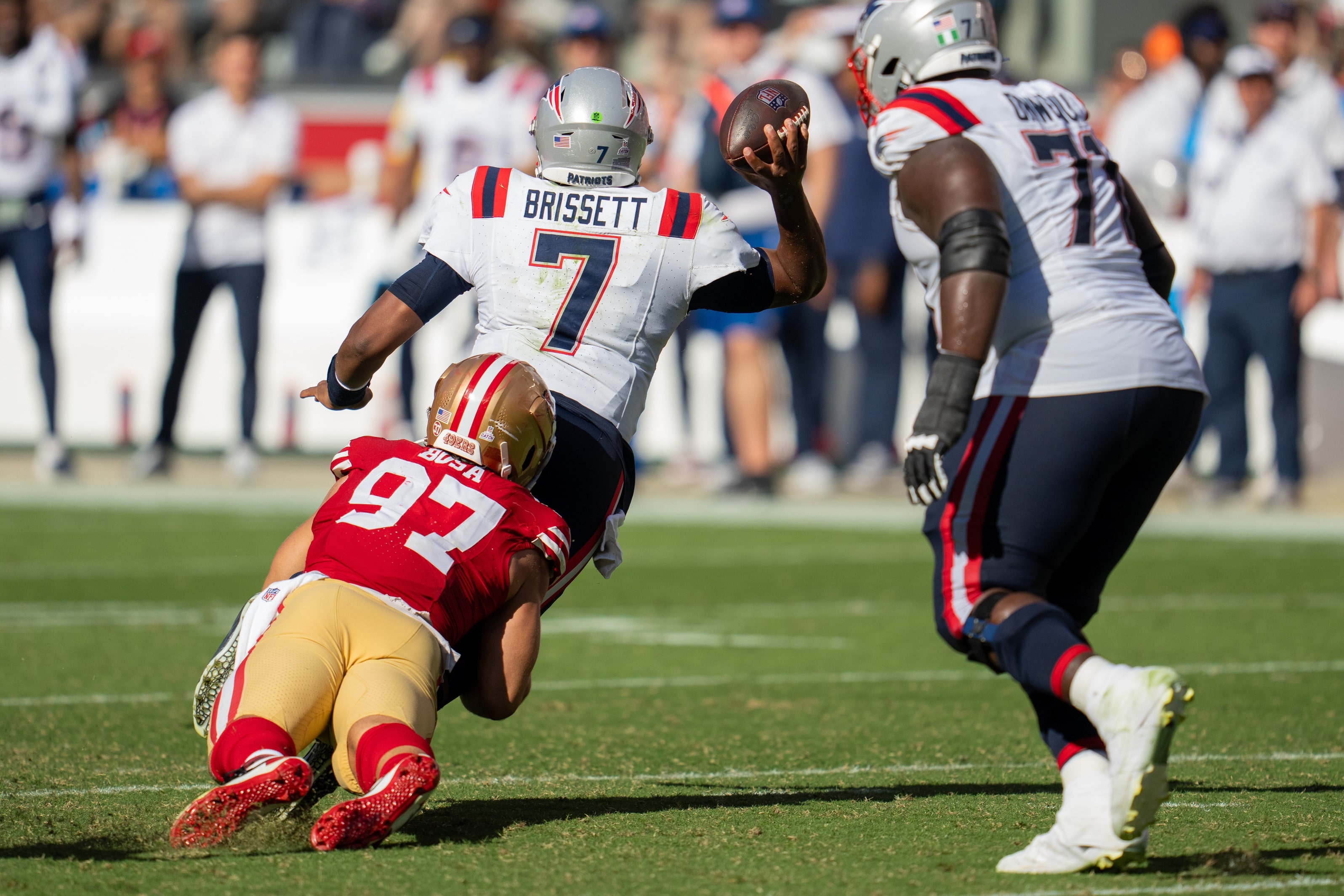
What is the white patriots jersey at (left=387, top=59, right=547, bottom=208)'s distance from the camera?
11.7 metres

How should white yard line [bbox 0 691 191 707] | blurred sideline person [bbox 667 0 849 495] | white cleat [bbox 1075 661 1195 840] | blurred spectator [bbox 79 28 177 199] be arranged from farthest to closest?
blurred spectator [bbox 79 28 177 199], blurred sideline person [bbox 667 0 849 495], white yard line [bbox 0 691 191 707], white cleat [bbox 1075 661 1195 840]

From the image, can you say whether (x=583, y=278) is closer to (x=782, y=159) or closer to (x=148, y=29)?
(x=782, y=159)

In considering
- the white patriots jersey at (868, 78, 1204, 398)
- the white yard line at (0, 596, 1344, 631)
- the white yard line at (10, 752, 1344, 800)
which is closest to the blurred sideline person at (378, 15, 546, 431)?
the white yard line at (0, 596, 1344, 631)

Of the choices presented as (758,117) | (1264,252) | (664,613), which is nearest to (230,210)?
(664,613)

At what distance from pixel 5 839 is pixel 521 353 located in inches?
58.3

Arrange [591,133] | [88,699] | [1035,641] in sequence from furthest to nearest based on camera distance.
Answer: [88,699] < [591,133] < [1035,641]

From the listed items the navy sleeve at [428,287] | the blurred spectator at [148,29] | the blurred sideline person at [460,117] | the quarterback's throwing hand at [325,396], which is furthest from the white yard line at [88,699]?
the blurred spectator at [148,29]

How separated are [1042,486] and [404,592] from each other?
130 cm

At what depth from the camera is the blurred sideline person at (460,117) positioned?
11680 mm

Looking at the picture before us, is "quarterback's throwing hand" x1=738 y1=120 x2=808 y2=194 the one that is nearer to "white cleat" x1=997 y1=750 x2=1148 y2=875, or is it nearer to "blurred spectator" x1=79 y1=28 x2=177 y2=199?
"white cleat" x1=997 y1=750 x2=1148 y2=875

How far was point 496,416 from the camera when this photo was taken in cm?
407

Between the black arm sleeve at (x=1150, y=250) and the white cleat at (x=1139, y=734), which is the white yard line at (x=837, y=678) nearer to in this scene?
the black arm sleeve at (x=1150, y=250)

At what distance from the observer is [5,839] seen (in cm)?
383

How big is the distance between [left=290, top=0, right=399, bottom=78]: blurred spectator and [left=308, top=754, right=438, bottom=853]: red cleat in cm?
1745
